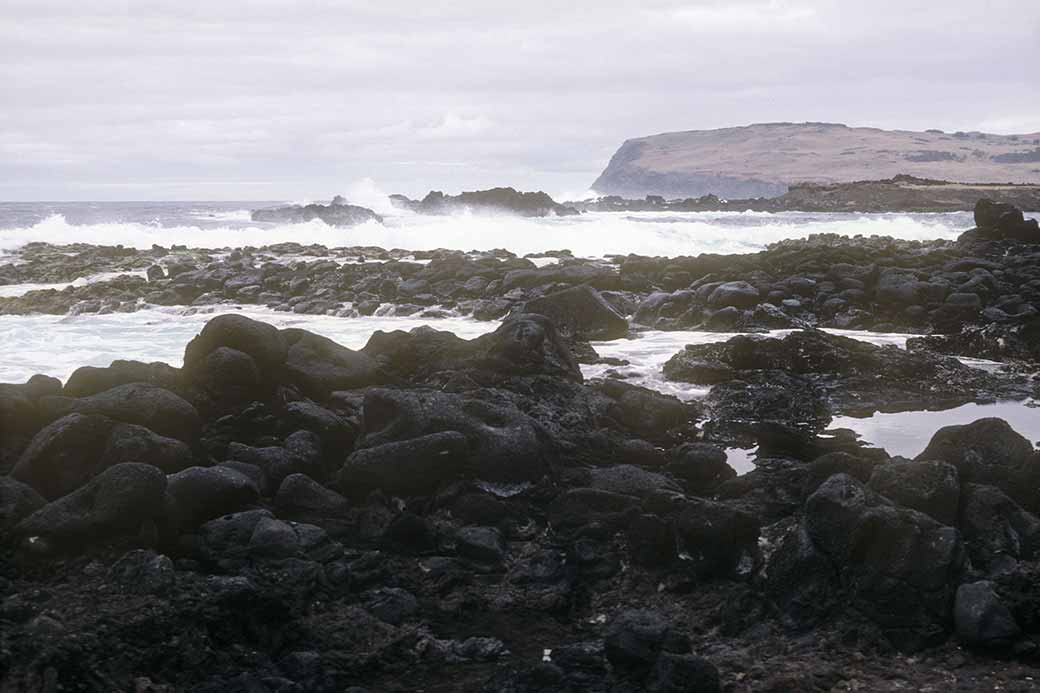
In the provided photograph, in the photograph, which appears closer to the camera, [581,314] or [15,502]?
[15,502]

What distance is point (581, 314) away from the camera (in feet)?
45.6

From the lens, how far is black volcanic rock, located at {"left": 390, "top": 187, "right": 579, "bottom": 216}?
68438 millimetres

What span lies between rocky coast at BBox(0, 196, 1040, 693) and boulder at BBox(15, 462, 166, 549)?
2 centimetres

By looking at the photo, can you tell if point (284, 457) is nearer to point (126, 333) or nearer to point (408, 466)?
point (408, 466)

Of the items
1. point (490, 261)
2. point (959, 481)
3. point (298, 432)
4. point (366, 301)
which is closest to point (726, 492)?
point (959, 481)

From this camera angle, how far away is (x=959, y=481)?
5887 millimetres

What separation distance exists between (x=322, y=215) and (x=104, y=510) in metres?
56.4

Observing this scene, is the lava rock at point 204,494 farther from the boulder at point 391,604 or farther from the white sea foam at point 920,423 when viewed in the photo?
the white sea foam at point 920,423

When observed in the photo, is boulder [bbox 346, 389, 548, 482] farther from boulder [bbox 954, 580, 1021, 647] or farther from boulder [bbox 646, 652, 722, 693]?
boulder [bbox 954, 580, 1021, 647]

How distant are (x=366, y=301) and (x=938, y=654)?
14734 millimetres

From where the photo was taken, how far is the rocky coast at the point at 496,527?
4.43 m

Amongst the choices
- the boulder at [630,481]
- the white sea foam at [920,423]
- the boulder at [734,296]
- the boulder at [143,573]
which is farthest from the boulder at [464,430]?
the boulder at [734,296]

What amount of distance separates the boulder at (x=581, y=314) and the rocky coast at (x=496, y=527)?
3.20 meters

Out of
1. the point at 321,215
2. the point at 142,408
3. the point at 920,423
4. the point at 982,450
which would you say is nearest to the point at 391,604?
the point at 142,408
